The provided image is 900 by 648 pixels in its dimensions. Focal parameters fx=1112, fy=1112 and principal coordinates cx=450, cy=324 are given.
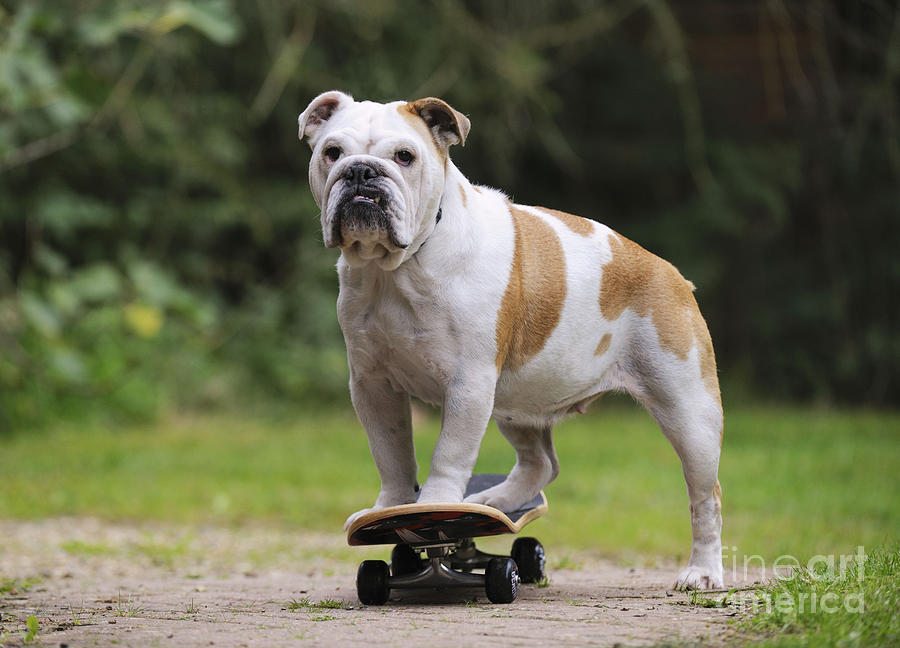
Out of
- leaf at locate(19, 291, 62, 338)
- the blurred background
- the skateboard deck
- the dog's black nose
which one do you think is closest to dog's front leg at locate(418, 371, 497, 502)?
the skateboard deck

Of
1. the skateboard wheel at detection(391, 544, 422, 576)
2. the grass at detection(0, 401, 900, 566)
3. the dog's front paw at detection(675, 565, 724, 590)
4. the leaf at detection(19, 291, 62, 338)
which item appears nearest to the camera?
the dog's front paw at detection(675, 565, 724, 590)

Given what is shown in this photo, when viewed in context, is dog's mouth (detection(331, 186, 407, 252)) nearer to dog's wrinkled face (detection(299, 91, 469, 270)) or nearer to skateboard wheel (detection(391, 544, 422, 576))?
dog's wrinkled face (detection(299, 91, 469, 270))

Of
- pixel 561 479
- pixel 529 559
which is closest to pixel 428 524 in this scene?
pixel 529 559

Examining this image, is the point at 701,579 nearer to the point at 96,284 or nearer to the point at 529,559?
the point at 529,559

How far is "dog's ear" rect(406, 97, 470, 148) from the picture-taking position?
434 cm

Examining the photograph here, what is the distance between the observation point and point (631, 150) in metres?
15.1

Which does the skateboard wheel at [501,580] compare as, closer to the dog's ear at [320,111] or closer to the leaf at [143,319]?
the dog's ear at [320,111]

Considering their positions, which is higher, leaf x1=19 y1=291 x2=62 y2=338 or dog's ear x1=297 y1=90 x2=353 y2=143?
leaf x1=19 y1=291 x2=62 y2=338

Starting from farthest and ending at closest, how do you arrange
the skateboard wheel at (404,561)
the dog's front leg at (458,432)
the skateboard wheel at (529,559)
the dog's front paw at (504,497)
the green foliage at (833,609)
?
the skateboard wheel at (529,559) < the dog's front paw at (504,497) < the skateboard wheel at (404,561) < the dog's front leg at (458,432) < the green foliage at (833,609)

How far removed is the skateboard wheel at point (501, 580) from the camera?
4.38 m

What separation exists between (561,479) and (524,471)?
4.53 m

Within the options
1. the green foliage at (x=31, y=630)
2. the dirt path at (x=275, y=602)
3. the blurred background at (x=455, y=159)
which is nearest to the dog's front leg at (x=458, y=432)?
the dirt path at (x=275, y=602)

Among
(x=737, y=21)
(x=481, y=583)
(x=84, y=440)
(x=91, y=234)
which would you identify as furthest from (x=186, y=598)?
(x=737, y=21)

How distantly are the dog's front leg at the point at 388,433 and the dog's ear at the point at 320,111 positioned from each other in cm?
103
